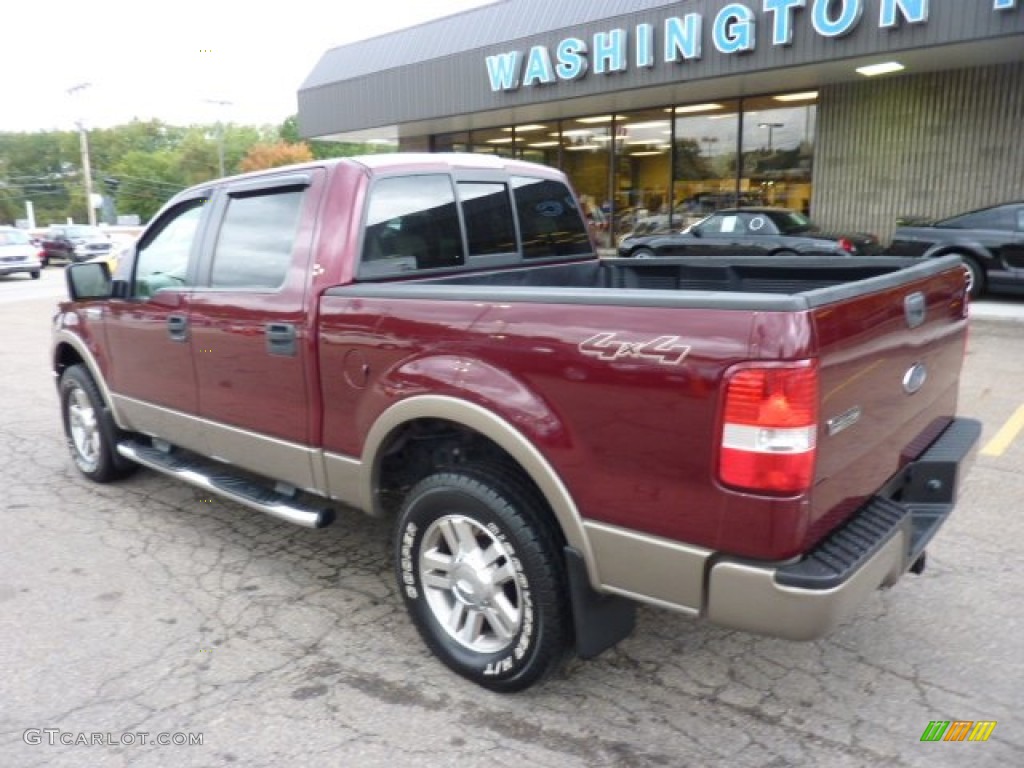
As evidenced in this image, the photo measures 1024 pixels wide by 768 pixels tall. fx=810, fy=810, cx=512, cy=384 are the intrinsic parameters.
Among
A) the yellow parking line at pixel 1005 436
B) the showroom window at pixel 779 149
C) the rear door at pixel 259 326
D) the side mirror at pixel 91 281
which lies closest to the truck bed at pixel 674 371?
the rear door at pixel 259 326

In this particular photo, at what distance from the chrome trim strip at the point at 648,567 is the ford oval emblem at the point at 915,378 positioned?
1058 mm

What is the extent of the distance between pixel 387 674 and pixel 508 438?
1.14m

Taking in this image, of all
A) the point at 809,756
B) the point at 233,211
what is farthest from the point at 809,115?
the point at 809,756

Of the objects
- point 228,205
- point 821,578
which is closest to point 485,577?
point 821,578

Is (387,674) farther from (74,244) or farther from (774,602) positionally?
(74,244)

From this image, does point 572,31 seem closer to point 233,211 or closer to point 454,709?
point 233,211

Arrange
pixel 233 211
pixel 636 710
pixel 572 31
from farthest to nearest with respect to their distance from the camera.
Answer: pixel 572 31 < pixel 233 211 < pixel 636 710

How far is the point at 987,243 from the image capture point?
11.8 meters

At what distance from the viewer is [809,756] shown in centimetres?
257

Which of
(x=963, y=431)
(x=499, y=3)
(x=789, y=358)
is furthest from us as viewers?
(x=499, y=3)

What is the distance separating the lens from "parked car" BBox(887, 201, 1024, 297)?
457 inches

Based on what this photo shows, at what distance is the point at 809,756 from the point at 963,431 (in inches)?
62.9

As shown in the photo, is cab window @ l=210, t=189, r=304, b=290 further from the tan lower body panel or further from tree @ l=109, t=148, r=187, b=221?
tree @ l=109, t=148, r=187, b=221

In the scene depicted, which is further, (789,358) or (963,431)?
(963,431)
